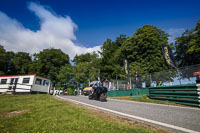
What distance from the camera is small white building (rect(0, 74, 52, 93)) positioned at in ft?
51.4

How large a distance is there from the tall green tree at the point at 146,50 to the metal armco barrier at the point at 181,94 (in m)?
Answer: 14.3

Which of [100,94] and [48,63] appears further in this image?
[48,63]

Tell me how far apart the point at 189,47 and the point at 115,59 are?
18.3 metres

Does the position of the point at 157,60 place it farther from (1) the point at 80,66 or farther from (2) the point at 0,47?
(2) the point at 0,47

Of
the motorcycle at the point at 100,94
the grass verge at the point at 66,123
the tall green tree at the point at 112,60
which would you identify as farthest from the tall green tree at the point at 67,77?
the grass verge at the point at 66,123

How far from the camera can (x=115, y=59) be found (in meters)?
33.8

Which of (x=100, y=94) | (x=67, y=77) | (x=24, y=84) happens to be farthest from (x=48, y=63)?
(x=100, y=94)

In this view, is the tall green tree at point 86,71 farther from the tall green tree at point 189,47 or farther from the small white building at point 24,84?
the tall green tree at point 189,47

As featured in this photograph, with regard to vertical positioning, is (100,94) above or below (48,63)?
below

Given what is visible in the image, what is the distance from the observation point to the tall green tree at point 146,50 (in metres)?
22.2

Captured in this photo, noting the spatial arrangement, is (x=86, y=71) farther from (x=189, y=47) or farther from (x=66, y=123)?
(x=66, y=123)

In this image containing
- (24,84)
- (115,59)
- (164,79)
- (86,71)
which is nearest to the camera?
(164,79)

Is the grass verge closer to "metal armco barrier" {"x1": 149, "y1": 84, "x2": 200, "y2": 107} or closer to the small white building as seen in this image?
"metal armco barrier" {"x1": 149, "y1": 84, "x2": 200, "y2": 107}

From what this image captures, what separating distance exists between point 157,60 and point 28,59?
5004 cm
